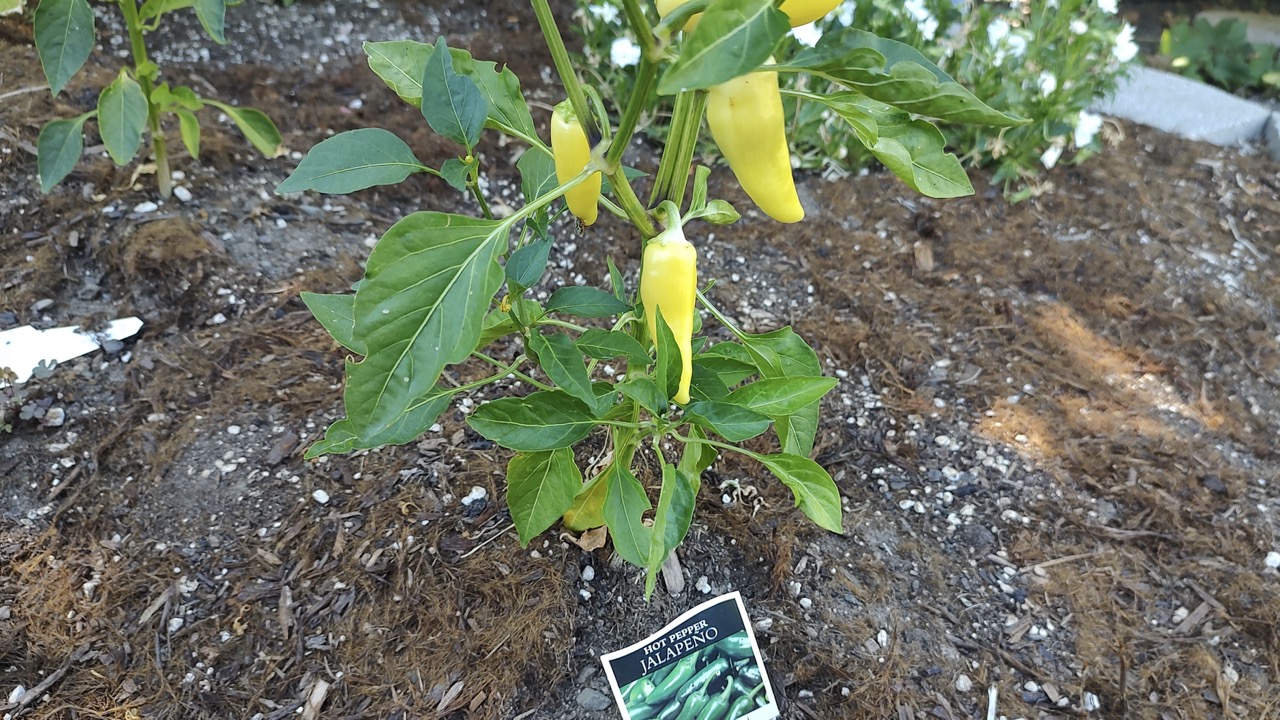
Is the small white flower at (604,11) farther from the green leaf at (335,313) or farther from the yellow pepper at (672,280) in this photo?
the yellow pepper at (672,280)

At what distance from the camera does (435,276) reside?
762 mm

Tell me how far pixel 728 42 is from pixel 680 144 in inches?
12.1

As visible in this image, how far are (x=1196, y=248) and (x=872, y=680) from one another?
1993 millimetres

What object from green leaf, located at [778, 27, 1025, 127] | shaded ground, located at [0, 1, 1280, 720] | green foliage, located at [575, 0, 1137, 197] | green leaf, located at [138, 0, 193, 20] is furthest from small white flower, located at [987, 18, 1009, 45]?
green leaf, located at [138, 0, 193, 20]

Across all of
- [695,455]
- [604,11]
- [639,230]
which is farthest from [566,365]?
[604,11]

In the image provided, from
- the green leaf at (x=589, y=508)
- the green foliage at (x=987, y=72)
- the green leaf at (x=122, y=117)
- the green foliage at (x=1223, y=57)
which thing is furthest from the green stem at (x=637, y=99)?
the green foliage at (x=1223, y=57)

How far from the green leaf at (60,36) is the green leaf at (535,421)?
1140mm

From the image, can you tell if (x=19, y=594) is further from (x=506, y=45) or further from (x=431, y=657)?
(x=506, y=45)

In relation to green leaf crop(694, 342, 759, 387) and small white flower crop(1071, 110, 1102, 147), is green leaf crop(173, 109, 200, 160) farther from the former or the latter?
small white flower crop(1071, 110, 1102, 147)

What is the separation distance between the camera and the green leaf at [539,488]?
117 cm

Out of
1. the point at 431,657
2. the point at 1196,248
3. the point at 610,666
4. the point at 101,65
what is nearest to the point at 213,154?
the point at 101,65

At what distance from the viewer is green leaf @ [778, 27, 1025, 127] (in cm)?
73

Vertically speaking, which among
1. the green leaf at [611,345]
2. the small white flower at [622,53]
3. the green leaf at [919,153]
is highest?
the green leaf at [919,153]

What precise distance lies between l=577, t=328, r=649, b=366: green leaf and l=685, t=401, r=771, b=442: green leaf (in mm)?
90
